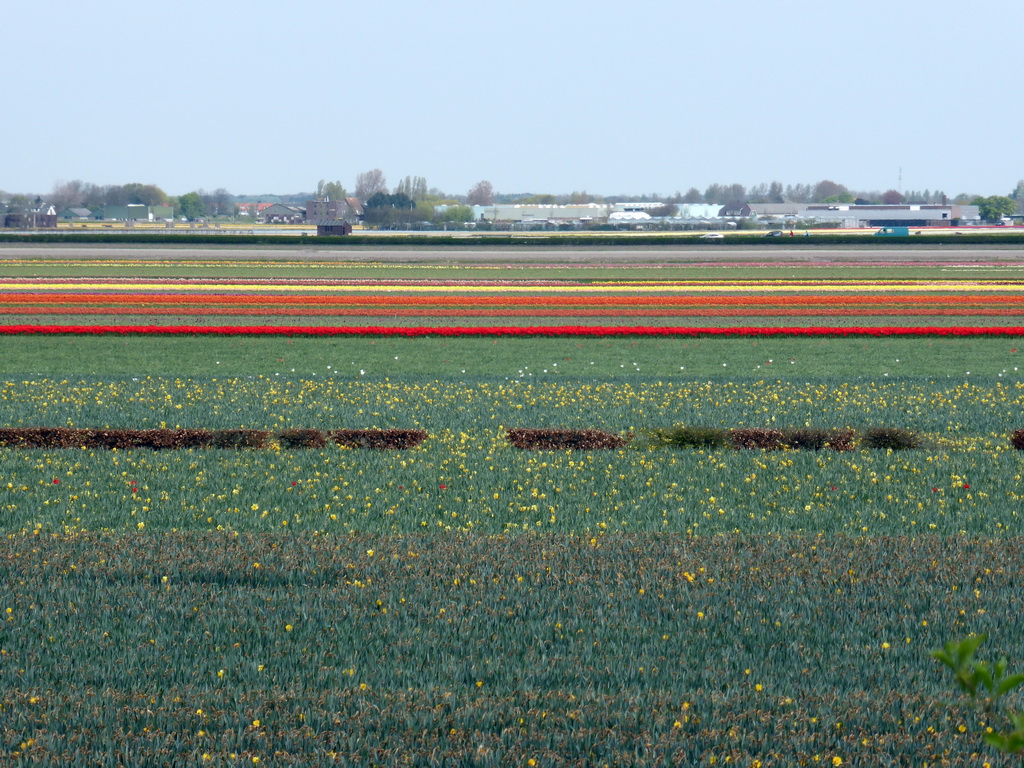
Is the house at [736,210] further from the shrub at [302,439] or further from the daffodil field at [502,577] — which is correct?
the shrub at [302,439]

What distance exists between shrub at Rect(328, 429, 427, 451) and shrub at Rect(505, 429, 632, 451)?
50.2 inches

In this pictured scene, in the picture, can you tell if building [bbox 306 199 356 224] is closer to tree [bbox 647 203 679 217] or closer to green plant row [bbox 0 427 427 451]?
tree [bbox 647 203 679 217]

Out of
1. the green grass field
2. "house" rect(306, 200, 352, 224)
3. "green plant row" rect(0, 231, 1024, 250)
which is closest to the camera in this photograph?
the green grass field

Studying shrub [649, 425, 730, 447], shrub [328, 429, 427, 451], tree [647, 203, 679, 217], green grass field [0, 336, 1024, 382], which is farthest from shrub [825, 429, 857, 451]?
tree [647, 203, 679, 217]

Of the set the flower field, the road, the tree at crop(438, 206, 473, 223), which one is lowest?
the flower field

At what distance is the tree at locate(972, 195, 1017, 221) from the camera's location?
150375 mm

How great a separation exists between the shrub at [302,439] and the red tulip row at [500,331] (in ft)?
43.2

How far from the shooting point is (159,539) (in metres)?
9.30

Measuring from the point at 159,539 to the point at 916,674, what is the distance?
20.8 feet

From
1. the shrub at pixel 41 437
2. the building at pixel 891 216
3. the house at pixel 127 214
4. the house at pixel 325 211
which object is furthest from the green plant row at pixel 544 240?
the house at pixel 127 214

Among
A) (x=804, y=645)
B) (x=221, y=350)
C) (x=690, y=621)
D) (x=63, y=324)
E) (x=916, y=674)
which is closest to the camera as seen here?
(x=916, y=674)

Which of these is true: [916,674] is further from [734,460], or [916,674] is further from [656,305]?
[656,305]

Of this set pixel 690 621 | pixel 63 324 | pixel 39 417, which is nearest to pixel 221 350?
pixel 63 324

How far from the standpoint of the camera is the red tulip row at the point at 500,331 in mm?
26672
